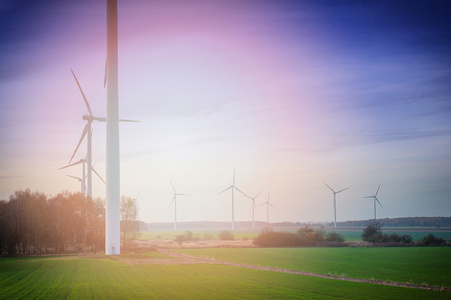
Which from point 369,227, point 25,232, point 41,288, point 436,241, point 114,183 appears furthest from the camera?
point 369,227

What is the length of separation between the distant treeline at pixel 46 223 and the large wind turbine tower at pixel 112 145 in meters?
19.0

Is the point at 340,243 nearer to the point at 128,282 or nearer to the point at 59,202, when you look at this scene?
the point at 59,202

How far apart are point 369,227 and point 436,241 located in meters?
16.6

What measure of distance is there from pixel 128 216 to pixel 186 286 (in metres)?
78.1

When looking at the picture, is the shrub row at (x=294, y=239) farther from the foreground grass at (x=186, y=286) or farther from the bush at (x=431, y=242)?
the foreground grass at (x=186, y=286)

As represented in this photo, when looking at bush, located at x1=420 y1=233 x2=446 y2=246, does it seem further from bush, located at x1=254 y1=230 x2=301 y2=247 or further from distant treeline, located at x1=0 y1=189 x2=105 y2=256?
distant treeline, located at x1=0 y1=189 x2=105 y2=256

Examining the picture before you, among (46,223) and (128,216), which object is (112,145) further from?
(128,216)

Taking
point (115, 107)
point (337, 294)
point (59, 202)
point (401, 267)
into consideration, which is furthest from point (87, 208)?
point (337, 294)

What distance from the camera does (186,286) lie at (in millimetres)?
35125

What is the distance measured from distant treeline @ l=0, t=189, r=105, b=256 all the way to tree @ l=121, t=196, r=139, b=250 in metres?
12.3

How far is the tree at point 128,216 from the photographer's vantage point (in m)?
108

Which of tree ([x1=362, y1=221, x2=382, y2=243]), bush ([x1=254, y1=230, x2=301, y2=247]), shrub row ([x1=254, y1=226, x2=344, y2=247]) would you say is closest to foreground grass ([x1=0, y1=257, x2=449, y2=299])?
bush ([x1=254, y1=230, x2=301, y2=247])

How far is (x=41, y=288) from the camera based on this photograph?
1390 inches

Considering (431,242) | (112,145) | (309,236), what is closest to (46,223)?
(112,145)
